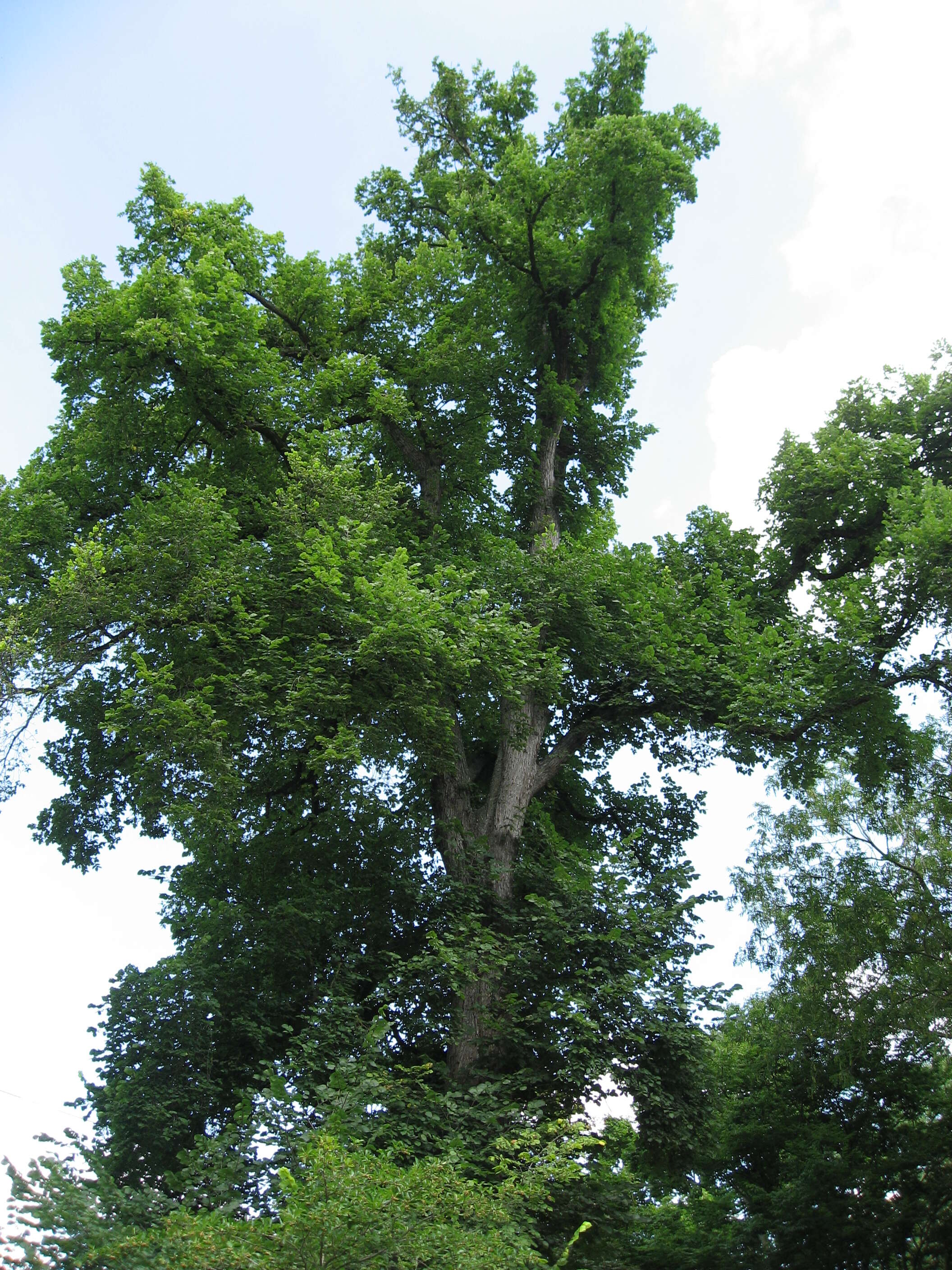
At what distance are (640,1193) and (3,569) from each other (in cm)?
1143

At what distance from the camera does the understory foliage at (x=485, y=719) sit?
10.0 metres

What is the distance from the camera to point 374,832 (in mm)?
13289

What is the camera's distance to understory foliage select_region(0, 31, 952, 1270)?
1005cm

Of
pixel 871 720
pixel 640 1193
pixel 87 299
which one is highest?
pixel 87 299

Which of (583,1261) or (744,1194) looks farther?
(744,1194)

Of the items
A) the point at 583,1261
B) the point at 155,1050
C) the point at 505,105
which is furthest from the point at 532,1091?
the point at 505,105

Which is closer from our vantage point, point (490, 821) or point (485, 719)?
point (490, 821)

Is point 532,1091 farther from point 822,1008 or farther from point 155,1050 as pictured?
point 822,1008

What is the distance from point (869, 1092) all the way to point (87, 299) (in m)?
14.8

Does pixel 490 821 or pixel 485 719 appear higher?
pixel 485 719

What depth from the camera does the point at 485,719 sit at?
14.2 meters

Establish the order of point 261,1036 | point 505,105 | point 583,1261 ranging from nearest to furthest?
point 583,1261
point 261,1036
point 505,105

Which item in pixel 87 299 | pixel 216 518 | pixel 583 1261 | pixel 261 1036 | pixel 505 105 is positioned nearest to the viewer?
pixel 583 1261

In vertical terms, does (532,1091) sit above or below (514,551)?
below
